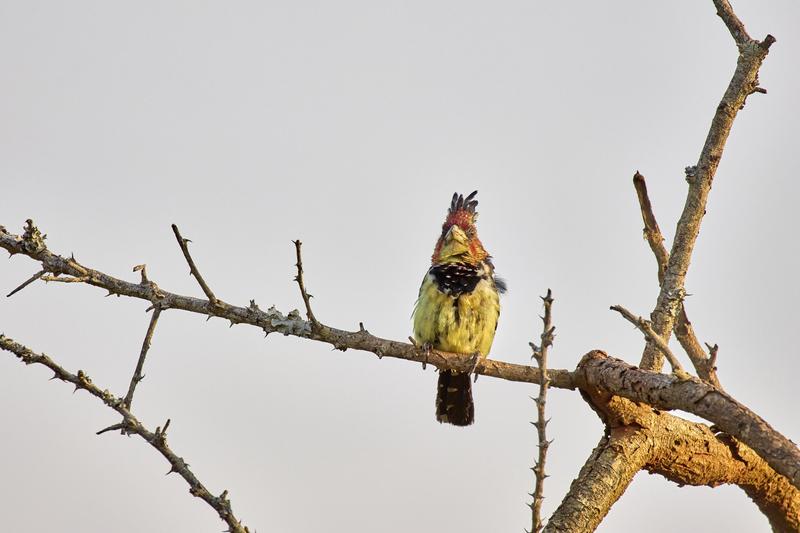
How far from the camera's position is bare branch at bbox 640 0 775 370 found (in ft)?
14.9

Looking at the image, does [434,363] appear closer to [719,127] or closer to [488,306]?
[488,306]

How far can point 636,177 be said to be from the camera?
15.6 ft

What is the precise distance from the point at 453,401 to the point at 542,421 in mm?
3192

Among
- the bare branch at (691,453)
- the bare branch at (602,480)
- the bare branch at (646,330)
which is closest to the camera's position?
the bare branch at (646,330)

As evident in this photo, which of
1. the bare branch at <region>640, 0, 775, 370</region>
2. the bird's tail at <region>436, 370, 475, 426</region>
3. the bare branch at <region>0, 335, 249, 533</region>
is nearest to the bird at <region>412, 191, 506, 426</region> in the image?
the bird's tail at <region>436, 370, 475, 426</region>

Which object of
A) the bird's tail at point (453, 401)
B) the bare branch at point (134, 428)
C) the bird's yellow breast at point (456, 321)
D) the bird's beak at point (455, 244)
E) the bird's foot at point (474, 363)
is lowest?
the bare branch at point (134, 428)

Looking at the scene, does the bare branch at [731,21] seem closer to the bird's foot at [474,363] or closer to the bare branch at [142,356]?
the bird's foot at [474,363]

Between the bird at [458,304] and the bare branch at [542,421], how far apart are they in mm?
2407

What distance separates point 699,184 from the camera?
4.62 meters

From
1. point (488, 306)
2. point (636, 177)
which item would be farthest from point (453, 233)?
point (636, 177)

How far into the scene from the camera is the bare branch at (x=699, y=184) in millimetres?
4551

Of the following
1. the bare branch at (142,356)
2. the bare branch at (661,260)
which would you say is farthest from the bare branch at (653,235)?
the bare branch at (142,356)

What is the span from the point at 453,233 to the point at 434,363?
5.55ft

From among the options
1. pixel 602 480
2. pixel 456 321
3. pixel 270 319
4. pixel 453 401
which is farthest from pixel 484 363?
pixel 453 401
